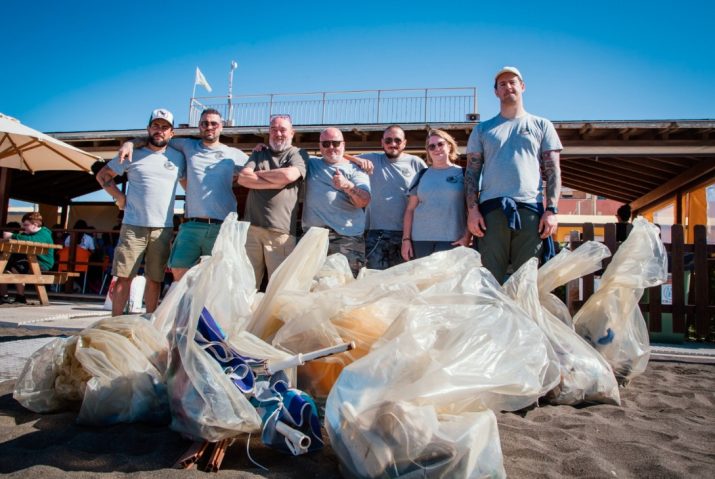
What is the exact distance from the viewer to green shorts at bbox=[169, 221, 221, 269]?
322 cm

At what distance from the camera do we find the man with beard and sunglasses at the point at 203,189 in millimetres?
3242

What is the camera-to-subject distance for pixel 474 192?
3055 millimetres

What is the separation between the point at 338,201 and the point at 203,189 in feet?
3.24

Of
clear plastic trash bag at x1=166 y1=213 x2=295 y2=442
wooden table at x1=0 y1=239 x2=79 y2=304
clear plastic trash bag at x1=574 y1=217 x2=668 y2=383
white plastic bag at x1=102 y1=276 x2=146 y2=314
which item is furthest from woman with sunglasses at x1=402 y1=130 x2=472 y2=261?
wooden table at x1=0 y1=239 x2=79 y2=304

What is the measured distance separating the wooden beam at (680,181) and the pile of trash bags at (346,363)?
25.8 feet

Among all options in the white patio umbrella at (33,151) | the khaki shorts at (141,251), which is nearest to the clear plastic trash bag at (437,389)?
the khaki shorts at (141,251)

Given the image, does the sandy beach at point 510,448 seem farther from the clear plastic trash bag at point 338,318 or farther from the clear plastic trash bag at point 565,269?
the clear plastic trash bag at point 565,269

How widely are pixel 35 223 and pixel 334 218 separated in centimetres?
610

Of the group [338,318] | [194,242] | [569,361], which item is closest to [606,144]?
[569,361]

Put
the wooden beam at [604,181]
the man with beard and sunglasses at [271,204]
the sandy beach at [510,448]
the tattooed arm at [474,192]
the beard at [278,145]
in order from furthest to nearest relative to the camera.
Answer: the wooden beam at [604,181] → the beard at [278,145] → the man with beard and sunglasses at [271,204] → the tattooed arm at [474,192] → the sandy beach at [510,448]

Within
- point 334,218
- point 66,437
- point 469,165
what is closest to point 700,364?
point 469,165

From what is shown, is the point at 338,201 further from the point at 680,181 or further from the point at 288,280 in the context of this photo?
the point at 680,181

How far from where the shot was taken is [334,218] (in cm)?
329

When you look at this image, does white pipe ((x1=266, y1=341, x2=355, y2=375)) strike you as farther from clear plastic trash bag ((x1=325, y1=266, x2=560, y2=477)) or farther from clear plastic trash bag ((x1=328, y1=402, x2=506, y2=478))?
clear plastic trash bag ((x1=328, y1=402, x2=506, y2=478))
